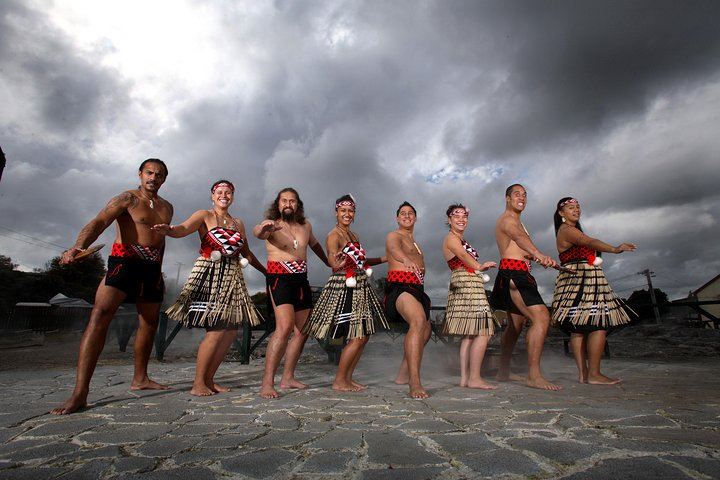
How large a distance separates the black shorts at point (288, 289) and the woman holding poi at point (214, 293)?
0.24m

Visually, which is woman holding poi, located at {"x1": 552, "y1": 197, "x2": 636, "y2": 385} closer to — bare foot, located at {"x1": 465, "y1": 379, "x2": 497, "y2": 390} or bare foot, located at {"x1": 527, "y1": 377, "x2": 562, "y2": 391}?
bare foot, located at {"x1": 527, "y1": 377, "x2": 562, "y2": 391}

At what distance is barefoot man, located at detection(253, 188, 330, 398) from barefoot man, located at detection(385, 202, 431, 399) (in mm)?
857

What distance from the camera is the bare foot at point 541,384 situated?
3820 mm

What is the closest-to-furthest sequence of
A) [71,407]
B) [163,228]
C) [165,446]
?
[165,446]
[71,407]
[163,228]

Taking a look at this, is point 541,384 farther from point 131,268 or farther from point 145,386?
point 131,268

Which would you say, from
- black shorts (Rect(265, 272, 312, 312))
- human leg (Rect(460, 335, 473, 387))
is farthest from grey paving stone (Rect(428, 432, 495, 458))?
human leg (Rect(460, 335, 473, 387))

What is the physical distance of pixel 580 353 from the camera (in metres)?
4.36

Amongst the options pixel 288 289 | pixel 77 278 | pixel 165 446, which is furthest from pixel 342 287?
pixel 77 278

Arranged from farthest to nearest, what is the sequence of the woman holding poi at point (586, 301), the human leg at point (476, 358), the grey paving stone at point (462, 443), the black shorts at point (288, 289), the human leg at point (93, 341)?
the woman holding poi at point (586, 301) → the human leg at point (476, 358) → the black shorts at point (288, 289) → the human leg at point (93, 341) → the grey paving stone at point (462, 443)

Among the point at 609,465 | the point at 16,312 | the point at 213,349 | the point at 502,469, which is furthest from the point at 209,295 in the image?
the point at 16,312

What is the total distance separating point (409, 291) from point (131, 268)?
2.38 meters

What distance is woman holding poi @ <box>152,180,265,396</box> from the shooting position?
365 cm

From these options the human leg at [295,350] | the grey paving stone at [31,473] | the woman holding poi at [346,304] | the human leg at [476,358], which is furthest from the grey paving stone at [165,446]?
the human leg at [476,358]

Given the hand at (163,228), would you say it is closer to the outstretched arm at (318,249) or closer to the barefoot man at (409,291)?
the outstretched arm at (318,249)
